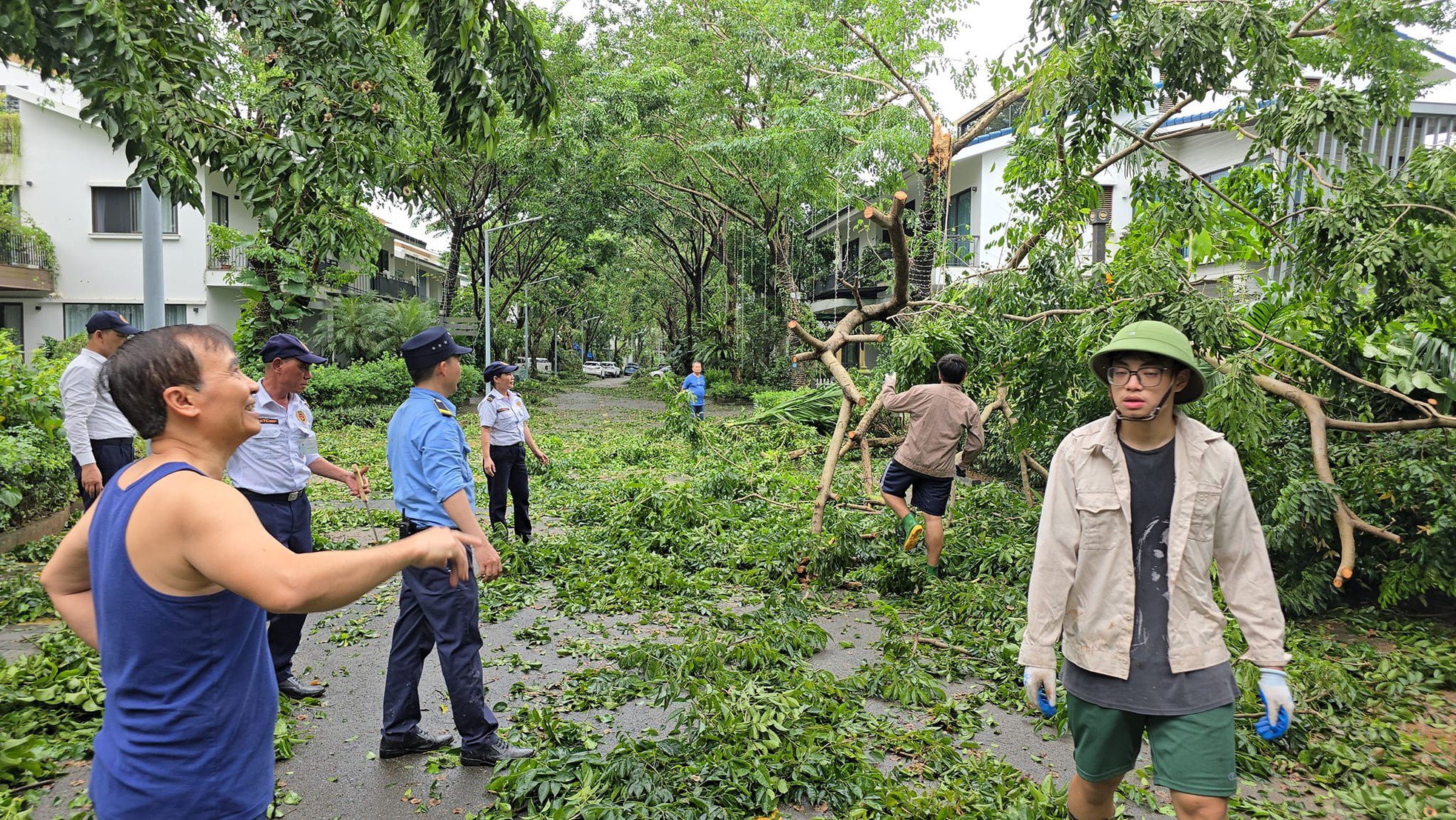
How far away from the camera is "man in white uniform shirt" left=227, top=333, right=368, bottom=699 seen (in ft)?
15.9

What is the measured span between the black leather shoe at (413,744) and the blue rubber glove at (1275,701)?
360cm

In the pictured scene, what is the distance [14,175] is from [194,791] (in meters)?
30.8

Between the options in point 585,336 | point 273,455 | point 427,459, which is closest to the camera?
point 427,459

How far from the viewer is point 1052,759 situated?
4.42 metres

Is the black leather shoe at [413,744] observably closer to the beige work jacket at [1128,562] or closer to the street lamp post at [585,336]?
the beige work jacket at [1128,562]

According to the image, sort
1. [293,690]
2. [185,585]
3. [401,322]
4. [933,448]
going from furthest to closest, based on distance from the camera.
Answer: [401,322] → [933,448] → [293,690] → [185,585]

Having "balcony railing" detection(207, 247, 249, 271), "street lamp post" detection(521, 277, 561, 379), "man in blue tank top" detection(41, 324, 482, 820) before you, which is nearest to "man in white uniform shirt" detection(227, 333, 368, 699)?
"man in blue tank top" detection(41, 324, 482, 820)

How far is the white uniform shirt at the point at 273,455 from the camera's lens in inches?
189

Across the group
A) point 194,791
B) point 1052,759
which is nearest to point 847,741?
point 1052,759

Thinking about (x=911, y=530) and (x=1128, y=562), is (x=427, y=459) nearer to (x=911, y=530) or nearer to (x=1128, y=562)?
(x=1128, y=562)

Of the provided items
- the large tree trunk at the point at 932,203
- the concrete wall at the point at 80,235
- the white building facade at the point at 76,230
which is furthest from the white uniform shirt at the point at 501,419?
the concrete wall at the point at 80,235

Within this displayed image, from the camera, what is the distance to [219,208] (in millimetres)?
26188

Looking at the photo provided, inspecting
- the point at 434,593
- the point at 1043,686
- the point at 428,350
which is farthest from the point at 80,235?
the point at 1043,686

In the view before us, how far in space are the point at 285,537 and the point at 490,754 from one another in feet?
5.80
